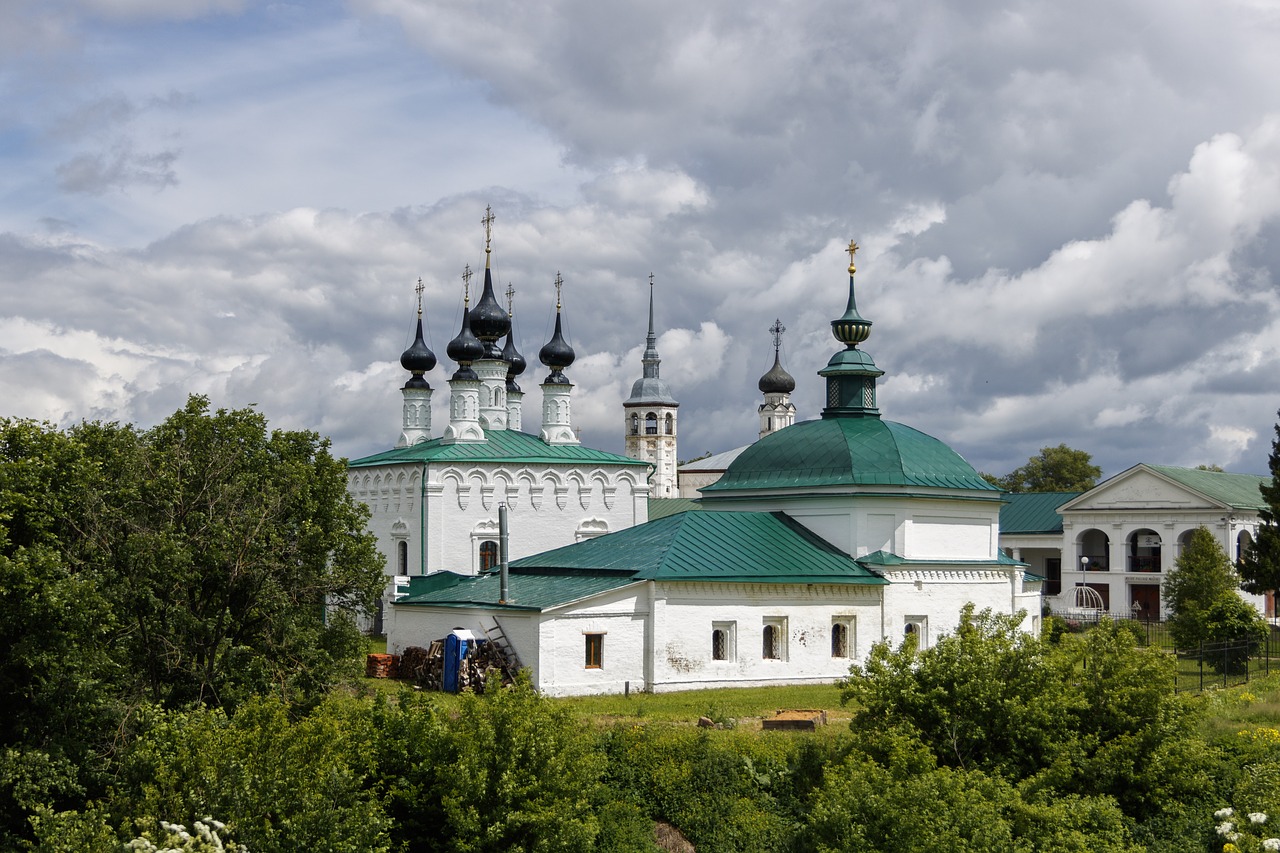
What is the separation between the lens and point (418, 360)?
48.5 meters

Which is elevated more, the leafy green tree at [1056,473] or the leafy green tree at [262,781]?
the leafy green tree at [1056,473]

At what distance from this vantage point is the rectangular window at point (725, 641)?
99.3 ft

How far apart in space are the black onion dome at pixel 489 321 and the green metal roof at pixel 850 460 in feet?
40.8

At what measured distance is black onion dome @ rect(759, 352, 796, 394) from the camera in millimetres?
82938

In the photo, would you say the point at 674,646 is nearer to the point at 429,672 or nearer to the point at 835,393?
the point at 429,672

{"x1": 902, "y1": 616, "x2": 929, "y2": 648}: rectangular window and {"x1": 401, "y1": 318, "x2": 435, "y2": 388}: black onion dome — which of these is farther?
{"x1": 401, "y1": 318, "x2": 435, "y2": 388}: black onion dome

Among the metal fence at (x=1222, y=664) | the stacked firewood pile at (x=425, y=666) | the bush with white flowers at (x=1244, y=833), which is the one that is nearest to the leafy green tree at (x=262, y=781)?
the bush with white flowers at (x=1244, y=833)

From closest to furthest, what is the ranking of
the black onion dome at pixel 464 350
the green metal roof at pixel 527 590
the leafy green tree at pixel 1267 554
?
1. the green metal roof at pixel 527 590
2. the leafy green tree at pixel 1267 554
3. the black onion dome at pixel 464 350

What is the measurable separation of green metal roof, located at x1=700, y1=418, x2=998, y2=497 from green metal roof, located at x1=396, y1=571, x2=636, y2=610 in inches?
269

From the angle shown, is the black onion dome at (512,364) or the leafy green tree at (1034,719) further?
the black onion dome at (512,364)

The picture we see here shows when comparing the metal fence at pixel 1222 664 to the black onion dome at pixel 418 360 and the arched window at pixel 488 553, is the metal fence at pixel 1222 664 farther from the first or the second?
the black onion dome at pixel 418 360

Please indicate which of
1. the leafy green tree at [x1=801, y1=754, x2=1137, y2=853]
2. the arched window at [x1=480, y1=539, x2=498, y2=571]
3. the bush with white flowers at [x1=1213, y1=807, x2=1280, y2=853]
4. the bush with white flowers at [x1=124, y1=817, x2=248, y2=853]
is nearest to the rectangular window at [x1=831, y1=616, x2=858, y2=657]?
the arched window at [x1=480, y1=539, x2=498, y2=571]

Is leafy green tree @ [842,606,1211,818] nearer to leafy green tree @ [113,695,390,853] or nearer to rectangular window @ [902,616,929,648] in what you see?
leafy green tree @ [113,695,390,853]

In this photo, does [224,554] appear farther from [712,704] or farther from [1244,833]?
[1244,833]
